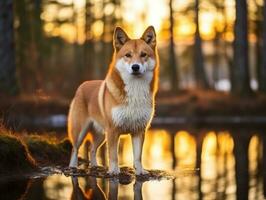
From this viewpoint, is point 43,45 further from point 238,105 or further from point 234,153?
point 234,153

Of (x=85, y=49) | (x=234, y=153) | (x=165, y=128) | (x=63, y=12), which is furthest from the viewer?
(x=63, y=12)

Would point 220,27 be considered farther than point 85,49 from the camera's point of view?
Yes

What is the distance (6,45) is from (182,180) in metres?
14.7

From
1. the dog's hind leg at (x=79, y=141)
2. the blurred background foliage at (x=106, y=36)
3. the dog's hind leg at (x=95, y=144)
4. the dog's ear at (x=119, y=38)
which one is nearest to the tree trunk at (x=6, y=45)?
the blurred background foliage at (x=106, y=36)

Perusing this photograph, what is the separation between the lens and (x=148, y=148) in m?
16.4

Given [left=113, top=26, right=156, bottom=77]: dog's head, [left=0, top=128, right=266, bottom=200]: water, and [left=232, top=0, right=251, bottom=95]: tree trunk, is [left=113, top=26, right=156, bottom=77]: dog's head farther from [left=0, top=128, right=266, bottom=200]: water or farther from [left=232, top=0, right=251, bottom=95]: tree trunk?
[left=232, top=0, right=251, bottom=95]: tree trunk

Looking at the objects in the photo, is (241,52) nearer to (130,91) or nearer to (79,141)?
(79,141)

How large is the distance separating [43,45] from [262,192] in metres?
33.6

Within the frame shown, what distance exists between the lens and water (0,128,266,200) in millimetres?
8688

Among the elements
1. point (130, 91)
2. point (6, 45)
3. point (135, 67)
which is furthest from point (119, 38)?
point (6, 45)

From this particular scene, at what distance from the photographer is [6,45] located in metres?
23.3

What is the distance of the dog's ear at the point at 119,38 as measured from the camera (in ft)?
33.7

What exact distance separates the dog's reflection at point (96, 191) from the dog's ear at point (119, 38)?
217cm

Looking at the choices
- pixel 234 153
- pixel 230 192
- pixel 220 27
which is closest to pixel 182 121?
pixel 234 153
